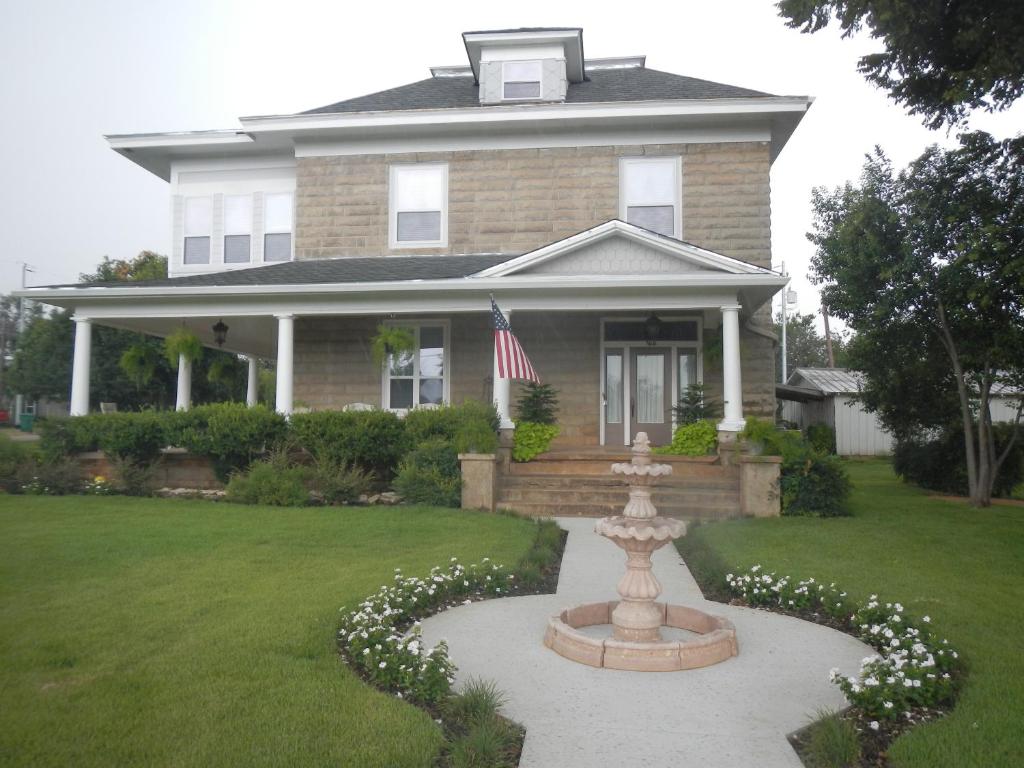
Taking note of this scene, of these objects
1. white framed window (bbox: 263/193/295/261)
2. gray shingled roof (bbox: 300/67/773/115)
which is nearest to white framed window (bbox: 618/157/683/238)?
gray shingled roof (bbox: 300/67/773/115)

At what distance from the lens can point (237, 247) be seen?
18203mm

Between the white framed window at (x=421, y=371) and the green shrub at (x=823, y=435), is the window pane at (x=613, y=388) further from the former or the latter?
the green shrub at (x=823, y=435)

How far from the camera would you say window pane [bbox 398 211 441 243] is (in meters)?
16.9

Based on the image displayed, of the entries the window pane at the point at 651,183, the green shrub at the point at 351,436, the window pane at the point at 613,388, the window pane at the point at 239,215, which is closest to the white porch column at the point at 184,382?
the window pane at the point at 239,215

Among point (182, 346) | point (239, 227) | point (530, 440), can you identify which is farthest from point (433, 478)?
point (239, 227)

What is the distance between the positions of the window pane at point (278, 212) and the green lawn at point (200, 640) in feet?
30.3

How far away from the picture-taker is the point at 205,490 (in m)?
14.0

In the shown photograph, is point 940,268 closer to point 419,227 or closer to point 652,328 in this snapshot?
point 652,328

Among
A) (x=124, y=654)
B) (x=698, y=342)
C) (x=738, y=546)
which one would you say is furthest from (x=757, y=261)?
(x=124, y=654)

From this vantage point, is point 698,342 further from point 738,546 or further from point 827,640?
point 827,640

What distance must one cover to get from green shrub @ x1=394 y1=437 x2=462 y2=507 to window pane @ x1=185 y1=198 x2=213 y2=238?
935cm

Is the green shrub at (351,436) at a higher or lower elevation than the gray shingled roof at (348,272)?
lower

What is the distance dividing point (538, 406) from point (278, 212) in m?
7.93

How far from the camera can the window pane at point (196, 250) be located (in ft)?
60.0
